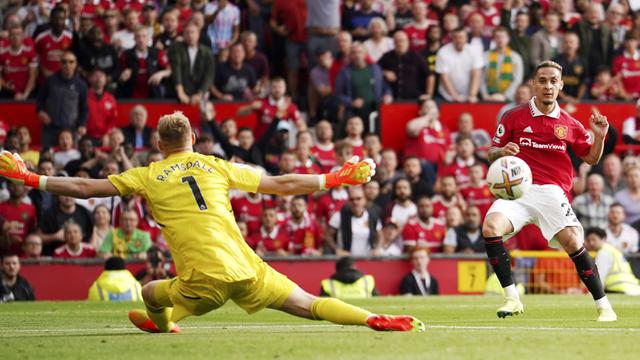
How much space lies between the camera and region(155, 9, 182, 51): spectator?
22.3 metres

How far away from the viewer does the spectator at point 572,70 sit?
23.8 meters

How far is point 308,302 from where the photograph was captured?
9742 millimetres

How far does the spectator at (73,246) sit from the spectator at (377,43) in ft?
21.3

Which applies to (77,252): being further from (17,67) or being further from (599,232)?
(599,232)

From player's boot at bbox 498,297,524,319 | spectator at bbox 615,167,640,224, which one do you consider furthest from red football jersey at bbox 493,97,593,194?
spectator at bbox 615,167,640,224

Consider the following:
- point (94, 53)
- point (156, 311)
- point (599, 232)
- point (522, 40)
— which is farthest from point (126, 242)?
point (156, 311)

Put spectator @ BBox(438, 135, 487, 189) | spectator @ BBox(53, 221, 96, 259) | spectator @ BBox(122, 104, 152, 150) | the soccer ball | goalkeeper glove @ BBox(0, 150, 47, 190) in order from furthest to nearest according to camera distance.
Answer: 1. spectator @ BBox(438, 135, 487, 189)
2. spectator @ BBox(122, 104, 152, 150)
3. spectator @ BBox(53, 221, 96, 259)
4. the soccer ball
5. goalkeeper glove @ BBox(0, 150, 47, 190)

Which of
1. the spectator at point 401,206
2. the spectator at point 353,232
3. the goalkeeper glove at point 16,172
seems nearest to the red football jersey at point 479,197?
the spectator at point 401,206

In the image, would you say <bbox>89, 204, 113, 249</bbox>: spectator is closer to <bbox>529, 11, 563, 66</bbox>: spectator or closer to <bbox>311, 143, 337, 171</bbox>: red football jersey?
<bbox>311, 143, 337, 171</bbox>: red football jersey

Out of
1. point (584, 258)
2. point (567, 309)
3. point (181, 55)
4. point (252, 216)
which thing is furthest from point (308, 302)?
point (181, 55)

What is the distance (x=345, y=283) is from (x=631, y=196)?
18.8 ft

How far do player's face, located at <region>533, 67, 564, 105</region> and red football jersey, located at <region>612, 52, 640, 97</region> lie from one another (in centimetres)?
1260

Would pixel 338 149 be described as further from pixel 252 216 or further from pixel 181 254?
pixel 181 254

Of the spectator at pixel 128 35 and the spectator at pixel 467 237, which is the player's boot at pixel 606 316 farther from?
the spectator at pixel 128 35
